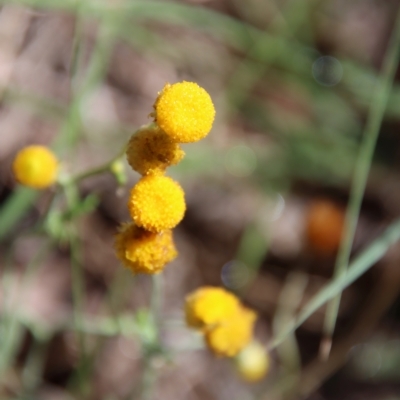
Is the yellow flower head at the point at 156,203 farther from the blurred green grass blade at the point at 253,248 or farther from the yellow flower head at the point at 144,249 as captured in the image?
the blurred green grass blade at the point at 253,248

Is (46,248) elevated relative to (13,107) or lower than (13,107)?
lower

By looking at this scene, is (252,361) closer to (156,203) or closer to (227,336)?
(227,336)

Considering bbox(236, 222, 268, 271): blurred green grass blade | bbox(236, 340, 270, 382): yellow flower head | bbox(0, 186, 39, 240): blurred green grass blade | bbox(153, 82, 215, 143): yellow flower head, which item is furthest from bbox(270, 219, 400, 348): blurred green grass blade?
bbox(0, 186, 39, 240): blurred green grass blade

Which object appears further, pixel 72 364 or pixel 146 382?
pixel 72 364

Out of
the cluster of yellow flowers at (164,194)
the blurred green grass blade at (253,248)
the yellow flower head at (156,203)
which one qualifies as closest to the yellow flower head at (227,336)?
the cluster of yellow flowers at (164,194)

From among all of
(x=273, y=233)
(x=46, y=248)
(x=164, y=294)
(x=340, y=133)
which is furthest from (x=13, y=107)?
(x=340, y=133)

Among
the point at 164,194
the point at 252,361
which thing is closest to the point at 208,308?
the point at 164,194

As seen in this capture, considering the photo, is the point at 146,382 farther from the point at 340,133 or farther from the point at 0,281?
the point at 340,133

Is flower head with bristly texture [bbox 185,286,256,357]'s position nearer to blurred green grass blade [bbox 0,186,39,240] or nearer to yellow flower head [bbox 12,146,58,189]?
yellow flower head [bbox 12,146,58,189]
